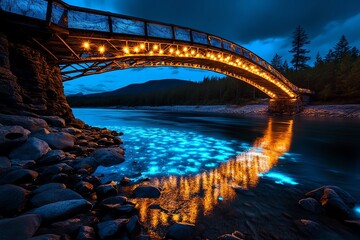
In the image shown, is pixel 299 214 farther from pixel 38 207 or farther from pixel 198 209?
pixel 38 207

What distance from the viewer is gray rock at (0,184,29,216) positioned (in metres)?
2.85

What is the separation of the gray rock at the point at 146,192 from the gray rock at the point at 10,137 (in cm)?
442

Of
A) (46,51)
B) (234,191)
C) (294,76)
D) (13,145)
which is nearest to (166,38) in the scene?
(46,51)

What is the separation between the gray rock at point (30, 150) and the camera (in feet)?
17.2

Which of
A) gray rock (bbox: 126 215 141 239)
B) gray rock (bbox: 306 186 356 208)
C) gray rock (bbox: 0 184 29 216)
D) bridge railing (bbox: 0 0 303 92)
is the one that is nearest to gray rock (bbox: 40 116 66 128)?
bridge railing (bbox: 0 0 303 92)

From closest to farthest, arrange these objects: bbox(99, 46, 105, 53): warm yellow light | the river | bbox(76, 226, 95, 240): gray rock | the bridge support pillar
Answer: bbox(76, 226, 95, 240): gray rock, the river, bbox(99, 46, 105, 53): warm yellow light, the bridge support pillar

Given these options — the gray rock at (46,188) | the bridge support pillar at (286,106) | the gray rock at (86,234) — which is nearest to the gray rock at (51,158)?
the gray rock at (46,188)

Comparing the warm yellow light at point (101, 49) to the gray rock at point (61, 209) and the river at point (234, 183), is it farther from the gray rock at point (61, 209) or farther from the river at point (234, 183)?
the gray rock at point (61, 209)

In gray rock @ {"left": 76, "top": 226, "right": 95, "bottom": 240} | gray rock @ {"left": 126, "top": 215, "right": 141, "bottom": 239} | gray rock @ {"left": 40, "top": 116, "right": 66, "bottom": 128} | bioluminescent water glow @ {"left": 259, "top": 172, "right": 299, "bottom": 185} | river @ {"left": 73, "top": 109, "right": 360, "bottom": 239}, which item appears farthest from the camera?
gray rock @ {"left": 40, "top": 116, "right": 66, "bottom": 128}

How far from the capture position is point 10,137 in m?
5.57

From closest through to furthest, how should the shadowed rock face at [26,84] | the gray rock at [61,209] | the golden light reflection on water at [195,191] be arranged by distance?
the gray rock at [61,209] → the golden light reflection on water at [195,191] → the shadowed rock face at [26,84]

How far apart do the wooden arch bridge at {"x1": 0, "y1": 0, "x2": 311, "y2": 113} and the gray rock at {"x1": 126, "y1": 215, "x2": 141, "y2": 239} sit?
11.0 metres

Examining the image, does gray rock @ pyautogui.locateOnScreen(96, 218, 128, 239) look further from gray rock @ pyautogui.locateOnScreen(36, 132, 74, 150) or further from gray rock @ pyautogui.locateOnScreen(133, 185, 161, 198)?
gray rock @ pyautogui.locateOnScreen(36, 132, 74, 150)

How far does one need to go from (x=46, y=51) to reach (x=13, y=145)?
883 centimetres
